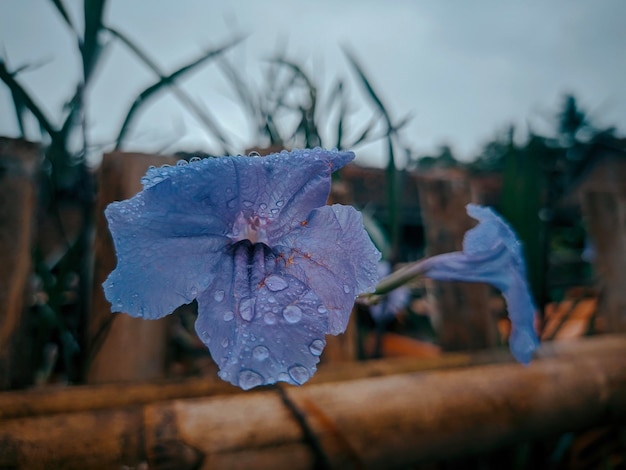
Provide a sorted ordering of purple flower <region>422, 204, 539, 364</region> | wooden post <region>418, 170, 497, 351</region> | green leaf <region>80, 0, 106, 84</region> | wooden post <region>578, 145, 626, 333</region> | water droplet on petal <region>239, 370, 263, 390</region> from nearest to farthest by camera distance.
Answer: water droplet on petal <region>239, 370, 263, 390</region>
purple flower <region>422, 204, 539, 364</region>
green leaf <region>80, 0, 106, 84</region>
wooden post <region>418, 170, 497, 351</region>
wooden post <region>578, 145, 626, 333</region>

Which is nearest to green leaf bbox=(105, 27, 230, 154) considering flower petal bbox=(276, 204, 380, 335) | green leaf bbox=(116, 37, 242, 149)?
green leaf bbox=(116, 37, 242, 149)

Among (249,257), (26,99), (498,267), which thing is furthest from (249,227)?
(26,99)

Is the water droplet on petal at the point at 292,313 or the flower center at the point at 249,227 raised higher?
the flower center at the point at 249,227

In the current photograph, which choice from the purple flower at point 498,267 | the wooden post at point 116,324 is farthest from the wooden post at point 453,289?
the wooden post at point 116,324

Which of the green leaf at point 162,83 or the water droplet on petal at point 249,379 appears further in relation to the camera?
the green leaf at point 162,83

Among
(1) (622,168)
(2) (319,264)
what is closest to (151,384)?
(2) (319,264)

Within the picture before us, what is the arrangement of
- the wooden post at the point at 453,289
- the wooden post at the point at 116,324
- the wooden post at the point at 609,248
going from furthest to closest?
the wooden post at the point at 609,248, the wooden post at the point at 453,289, the wooden post at the point at 116,324

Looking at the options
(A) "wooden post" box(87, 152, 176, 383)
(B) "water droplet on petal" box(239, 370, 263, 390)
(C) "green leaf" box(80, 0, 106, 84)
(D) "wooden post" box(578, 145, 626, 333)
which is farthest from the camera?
(D) "wooden post" box(578, 145, 626, 333)

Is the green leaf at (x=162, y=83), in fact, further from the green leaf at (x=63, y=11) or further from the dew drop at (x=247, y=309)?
the dew drop at (x=247, y=309)

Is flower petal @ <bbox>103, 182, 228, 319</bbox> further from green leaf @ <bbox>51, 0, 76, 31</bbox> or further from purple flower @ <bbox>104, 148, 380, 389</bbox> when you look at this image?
green leaf @ <bbox>51, 0, 76, 31</bbox>
